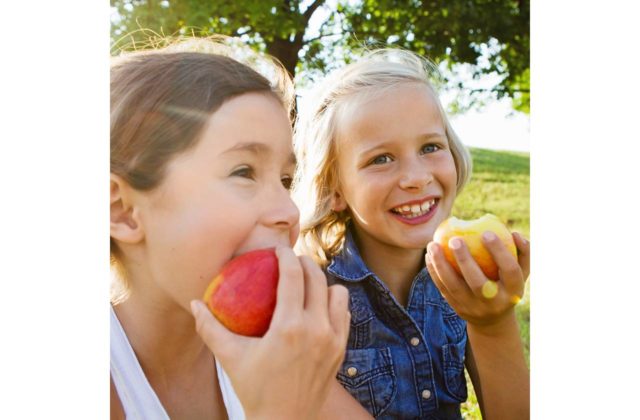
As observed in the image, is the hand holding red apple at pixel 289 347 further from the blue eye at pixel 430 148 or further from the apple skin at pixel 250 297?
the blue eye at pixel 430 148

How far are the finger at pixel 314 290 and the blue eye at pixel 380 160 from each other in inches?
17.2

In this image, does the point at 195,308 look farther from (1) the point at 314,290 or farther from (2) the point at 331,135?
(2) the point at 331,135

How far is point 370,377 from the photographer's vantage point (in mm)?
1288

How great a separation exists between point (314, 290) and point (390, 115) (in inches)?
20.0

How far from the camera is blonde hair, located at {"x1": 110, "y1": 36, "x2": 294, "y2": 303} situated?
922 mm

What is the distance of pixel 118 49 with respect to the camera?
3.29 ft

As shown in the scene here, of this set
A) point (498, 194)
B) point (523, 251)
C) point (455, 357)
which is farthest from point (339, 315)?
point (498, 194)

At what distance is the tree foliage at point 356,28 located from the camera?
1079mm

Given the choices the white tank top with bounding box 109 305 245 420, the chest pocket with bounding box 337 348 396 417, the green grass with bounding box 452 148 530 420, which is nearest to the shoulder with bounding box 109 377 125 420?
the white tank top with bounding box 109 305 245 420

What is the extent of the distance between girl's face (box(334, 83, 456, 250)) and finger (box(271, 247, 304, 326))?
17.1 inches

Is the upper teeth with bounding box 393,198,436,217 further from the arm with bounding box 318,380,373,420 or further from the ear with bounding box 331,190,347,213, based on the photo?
the arm with bounding box 318,380,373,420
